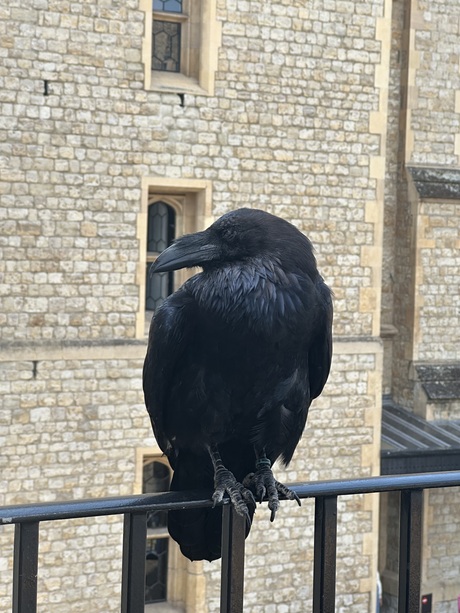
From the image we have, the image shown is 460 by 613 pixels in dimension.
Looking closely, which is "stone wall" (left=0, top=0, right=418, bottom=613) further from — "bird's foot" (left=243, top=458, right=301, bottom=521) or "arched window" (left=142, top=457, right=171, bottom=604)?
"bird's foot" (left=243, top=458, right=301, bottom=521)

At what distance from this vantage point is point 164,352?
2883mm

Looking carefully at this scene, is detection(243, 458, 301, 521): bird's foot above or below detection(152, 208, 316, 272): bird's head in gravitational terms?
below

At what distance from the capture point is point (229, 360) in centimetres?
279

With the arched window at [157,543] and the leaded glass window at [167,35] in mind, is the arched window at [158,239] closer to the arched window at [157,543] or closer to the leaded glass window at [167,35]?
the leaded glass window at [167,35]

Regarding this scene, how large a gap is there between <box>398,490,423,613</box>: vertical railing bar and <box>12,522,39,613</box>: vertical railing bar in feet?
2.29

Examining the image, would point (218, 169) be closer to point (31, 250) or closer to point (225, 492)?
point (31, 250)

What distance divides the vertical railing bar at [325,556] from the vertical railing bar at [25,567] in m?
0.54

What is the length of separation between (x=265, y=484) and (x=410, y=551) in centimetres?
78

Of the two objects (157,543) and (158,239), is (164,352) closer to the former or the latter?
(158,239)

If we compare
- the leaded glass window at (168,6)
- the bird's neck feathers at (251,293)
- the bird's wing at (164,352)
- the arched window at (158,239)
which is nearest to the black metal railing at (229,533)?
the bird's neck feathers at (251,293)

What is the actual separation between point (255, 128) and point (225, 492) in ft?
23.6

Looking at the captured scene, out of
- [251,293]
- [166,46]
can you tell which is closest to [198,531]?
[251,293]

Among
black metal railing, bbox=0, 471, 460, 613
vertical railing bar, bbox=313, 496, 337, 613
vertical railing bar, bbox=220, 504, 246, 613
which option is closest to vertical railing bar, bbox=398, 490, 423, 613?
black metal railing, bbox=0, 471, 460, 613

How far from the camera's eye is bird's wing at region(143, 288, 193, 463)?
284 centimetres
